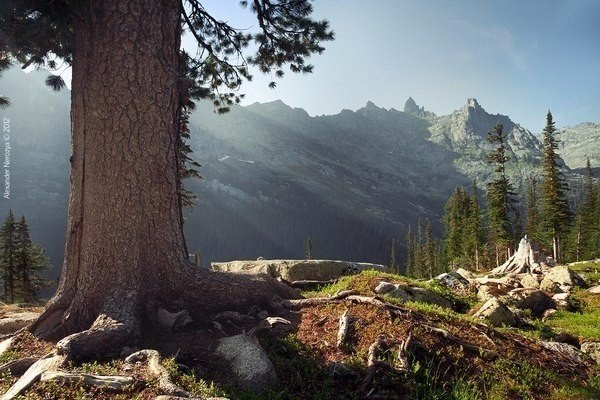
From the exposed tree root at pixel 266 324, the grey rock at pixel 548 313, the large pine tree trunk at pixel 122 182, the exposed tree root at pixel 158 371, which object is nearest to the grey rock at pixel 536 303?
the grey rock at pixel 548 313

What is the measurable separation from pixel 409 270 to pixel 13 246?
9032 centimetres

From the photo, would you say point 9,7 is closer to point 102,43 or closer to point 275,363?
point 102,43

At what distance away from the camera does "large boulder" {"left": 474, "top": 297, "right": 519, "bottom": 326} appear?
10508 millimetres

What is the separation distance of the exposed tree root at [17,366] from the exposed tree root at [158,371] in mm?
1713

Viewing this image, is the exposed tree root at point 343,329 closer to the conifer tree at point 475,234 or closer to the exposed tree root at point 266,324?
the exposed tree root at point 266,324

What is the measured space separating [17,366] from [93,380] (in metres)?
2.06

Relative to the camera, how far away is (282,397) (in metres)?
5.13

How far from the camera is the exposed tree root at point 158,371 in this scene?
4.35 meters

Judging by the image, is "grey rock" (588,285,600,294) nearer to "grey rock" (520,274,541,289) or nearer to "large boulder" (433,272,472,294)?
"grey rock" (520,274,541,289)

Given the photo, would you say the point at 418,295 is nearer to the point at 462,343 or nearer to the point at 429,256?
the point at 462,343

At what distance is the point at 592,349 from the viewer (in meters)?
8.38

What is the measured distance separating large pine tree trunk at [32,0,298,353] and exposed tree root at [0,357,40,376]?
131 centimetres

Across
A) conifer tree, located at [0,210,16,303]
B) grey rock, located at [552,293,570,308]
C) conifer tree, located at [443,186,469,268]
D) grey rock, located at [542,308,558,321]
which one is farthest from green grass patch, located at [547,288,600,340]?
conifer tree, located at [443,186,469,268]

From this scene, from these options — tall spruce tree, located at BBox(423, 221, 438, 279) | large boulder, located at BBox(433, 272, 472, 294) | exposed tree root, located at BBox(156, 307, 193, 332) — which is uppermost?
exposed tree root, located at BBox(156, 307, 193, 332)
